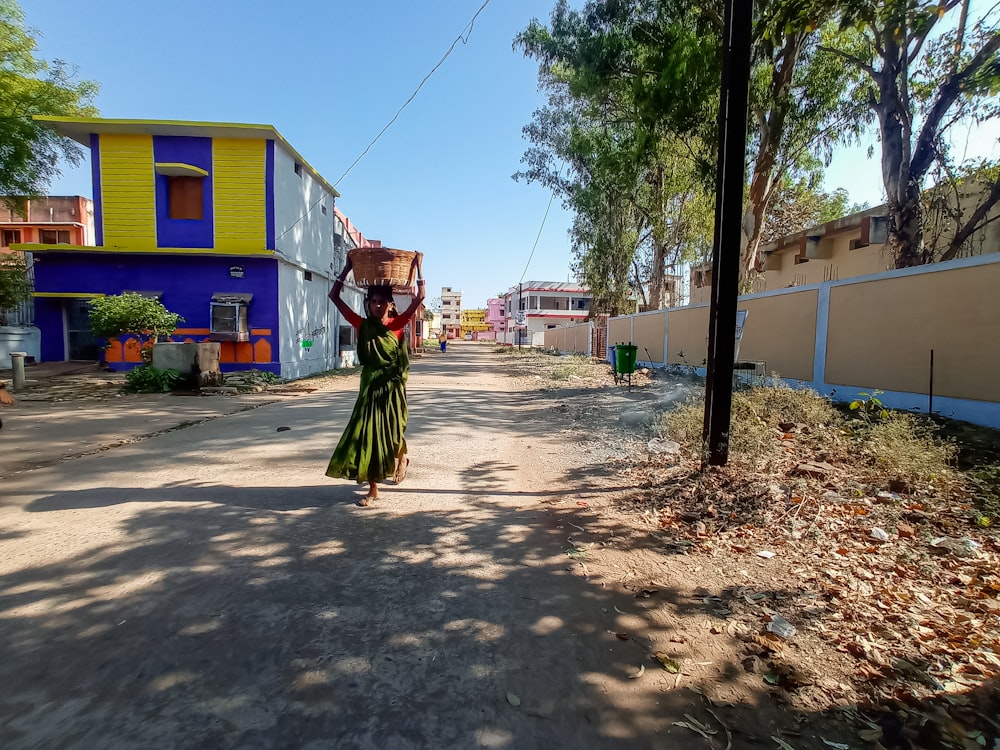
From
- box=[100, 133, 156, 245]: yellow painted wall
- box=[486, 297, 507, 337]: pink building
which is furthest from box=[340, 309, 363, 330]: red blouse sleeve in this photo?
box=[486, 297, 507, 337]: pink building

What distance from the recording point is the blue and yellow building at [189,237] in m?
15.6

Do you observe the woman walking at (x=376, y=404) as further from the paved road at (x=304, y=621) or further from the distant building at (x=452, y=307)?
the distant building at (x=452, y=307)

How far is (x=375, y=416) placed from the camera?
4238 millimetres

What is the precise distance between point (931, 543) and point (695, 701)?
8.13 ft

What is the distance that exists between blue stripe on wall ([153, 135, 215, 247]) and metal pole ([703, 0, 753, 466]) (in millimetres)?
15883

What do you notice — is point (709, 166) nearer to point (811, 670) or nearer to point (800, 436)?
point (800, 436)

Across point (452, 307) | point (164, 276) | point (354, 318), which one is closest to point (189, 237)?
point (164, 276)

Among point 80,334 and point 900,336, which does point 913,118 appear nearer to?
point 900,336

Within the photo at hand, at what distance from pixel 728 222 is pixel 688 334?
37.5 feet

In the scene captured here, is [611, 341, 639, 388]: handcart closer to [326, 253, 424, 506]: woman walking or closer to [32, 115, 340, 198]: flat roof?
[326, 253, 424, 506]: woman walking

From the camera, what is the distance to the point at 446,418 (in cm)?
907

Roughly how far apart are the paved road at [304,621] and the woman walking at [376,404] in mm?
338

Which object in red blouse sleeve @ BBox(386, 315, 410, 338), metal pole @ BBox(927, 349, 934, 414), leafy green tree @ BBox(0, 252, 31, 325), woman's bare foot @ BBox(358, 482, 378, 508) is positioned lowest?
woman's bare foot @ BBox(358, 482, 378, 508)

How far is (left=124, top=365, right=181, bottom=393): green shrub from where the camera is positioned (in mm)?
11773
